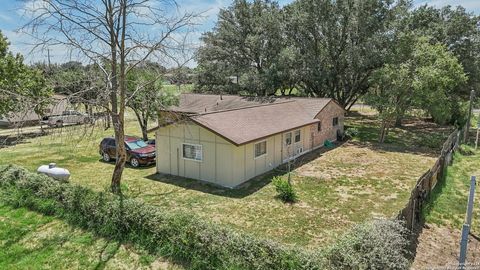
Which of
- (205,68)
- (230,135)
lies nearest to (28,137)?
(205,68)

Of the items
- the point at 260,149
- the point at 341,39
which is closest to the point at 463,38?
the point at 341,39

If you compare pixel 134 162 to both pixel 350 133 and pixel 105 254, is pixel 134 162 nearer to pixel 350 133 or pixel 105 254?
pixel 105 254

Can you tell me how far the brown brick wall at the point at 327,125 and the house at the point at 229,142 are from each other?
1182 millimetres

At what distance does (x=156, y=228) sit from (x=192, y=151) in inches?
268

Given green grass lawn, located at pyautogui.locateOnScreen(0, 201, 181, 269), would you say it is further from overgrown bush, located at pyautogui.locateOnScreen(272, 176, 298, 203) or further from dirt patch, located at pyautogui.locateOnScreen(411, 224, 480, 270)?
dirt patch, located at pyautogui.locateOnScreen(411, 224, 480, 270)

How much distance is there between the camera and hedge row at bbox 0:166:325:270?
707 centimetres

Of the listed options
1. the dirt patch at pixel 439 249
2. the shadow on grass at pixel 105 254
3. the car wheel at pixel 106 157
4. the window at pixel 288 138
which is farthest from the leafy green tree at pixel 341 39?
the shadow on grass at pixel 105 254

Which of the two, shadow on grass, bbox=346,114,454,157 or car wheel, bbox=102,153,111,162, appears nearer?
car wheel, bbox=102,153,111,162

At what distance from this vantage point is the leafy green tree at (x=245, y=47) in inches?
1160

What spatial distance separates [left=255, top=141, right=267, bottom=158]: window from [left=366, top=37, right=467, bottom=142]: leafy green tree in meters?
11.5

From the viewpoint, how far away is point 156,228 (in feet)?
28.8

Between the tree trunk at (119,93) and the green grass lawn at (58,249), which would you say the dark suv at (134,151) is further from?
the green grass lawn at (58,249)

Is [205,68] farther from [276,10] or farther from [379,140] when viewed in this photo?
[379,140]

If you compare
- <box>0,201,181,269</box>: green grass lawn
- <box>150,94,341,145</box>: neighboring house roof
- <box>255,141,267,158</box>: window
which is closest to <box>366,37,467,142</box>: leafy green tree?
<box>150,94,341,145</box>: neighboring house roof
